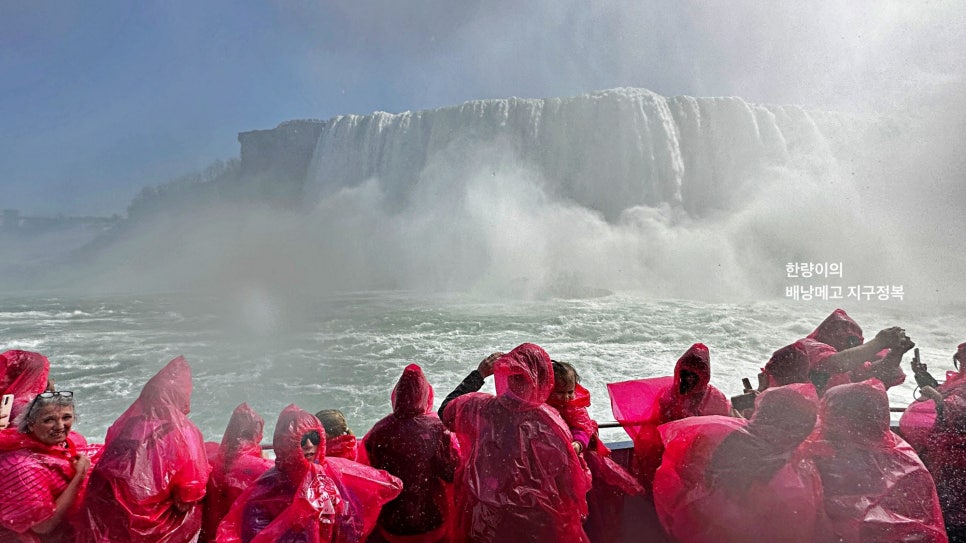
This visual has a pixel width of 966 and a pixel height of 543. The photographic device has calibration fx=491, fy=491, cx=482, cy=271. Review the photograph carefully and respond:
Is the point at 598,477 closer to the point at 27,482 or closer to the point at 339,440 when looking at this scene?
the point at 339,440

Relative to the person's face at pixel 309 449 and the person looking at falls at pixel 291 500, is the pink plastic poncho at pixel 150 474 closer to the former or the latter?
the person looking at falls at pixel 291 500

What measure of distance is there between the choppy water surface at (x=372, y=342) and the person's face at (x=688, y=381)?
3.90 ft

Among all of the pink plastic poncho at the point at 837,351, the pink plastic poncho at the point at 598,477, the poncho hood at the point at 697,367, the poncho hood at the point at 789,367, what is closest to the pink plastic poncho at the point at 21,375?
the pink plastic poncho at the point at 598,477

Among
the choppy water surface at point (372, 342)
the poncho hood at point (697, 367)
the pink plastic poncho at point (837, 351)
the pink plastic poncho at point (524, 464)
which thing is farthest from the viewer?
the choppy water surface at point (372, 342)

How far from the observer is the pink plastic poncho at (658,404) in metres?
2.40

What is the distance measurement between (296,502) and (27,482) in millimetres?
984

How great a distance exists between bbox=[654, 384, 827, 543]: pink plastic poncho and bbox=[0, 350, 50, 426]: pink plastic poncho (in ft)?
9.93

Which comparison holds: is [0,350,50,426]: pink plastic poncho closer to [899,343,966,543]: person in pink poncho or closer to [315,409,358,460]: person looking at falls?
[315,409,358,460]: person looking at falls

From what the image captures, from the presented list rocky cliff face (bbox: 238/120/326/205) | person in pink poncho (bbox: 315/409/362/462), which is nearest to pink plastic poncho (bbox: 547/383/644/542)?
person in pink poncho (bbox: 315/409/362/462)

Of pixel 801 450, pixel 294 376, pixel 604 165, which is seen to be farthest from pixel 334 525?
pixel 604 165

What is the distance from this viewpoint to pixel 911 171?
91.2 ft

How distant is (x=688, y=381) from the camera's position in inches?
94.1

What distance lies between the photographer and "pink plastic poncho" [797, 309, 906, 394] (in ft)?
8.93

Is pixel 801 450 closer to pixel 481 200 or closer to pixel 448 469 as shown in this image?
pixel 448 469
